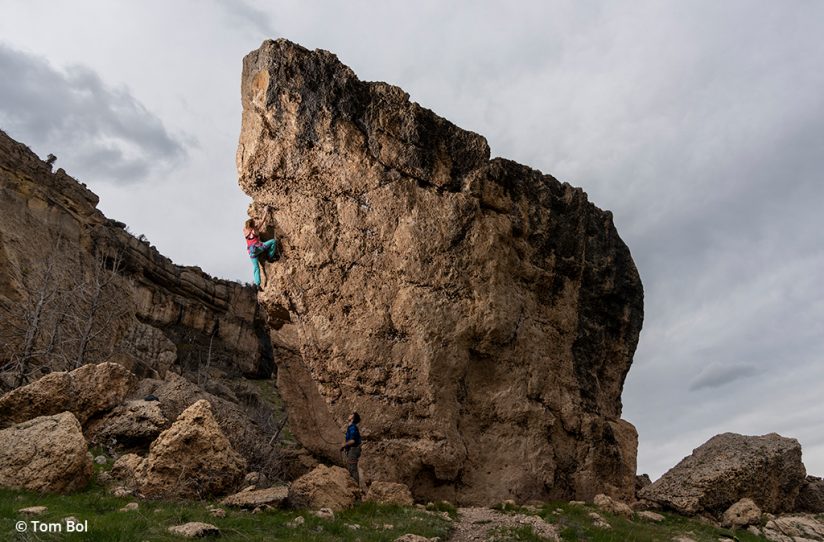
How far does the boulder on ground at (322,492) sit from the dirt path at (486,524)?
2575 mm

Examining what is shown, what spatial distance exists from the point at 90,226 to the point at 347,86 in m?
48.4

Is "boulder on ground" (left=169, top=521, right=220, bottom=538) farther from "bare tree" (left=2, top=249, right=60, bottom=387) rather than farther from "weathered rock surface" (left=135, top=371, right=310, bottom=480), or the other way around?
"bare tree" (left=2, top=249, right=60, bottom=387)

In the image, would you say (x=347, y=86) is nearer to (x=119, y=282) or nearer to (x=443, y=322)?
(x=443, y=322)

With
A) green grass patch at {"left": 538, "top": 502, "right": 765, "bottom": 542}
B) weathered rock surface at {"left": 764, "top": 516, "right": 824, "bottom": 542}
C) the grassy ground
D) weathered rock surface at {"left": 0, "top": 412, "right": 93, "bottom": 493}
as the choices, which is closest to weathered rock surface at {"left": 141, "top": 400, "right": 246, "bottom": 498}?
weathered rock surface at {"left": 0, "top": 412, "right": 93, "bottom": 493}

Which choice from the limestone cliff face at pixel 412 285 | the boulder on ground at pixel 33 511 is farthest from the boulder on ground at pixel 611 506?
the boulder on ground at pixel 33 511

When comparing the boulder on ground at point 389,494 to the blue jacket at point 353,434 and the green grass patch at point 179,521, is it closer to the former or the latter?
the green grass patch at point 179,521

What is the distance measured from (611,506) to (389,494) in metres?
6.17

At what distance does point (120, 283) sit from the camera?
52.7m

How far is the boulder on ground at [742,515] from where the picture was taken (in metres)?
16.8

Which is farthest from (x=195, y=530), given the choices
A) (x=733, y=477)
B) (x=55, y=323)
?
(x=55, y=323)

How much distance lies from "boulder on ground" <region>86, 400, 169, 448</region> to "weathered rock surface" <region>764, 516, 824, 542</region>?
663 inches

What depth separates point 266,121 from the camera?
16.8 m

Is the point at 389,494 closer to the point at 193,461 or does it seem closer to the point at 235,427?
the point at 193,461

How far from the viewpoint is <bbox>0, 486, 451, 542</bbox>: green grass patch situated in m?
9.09
